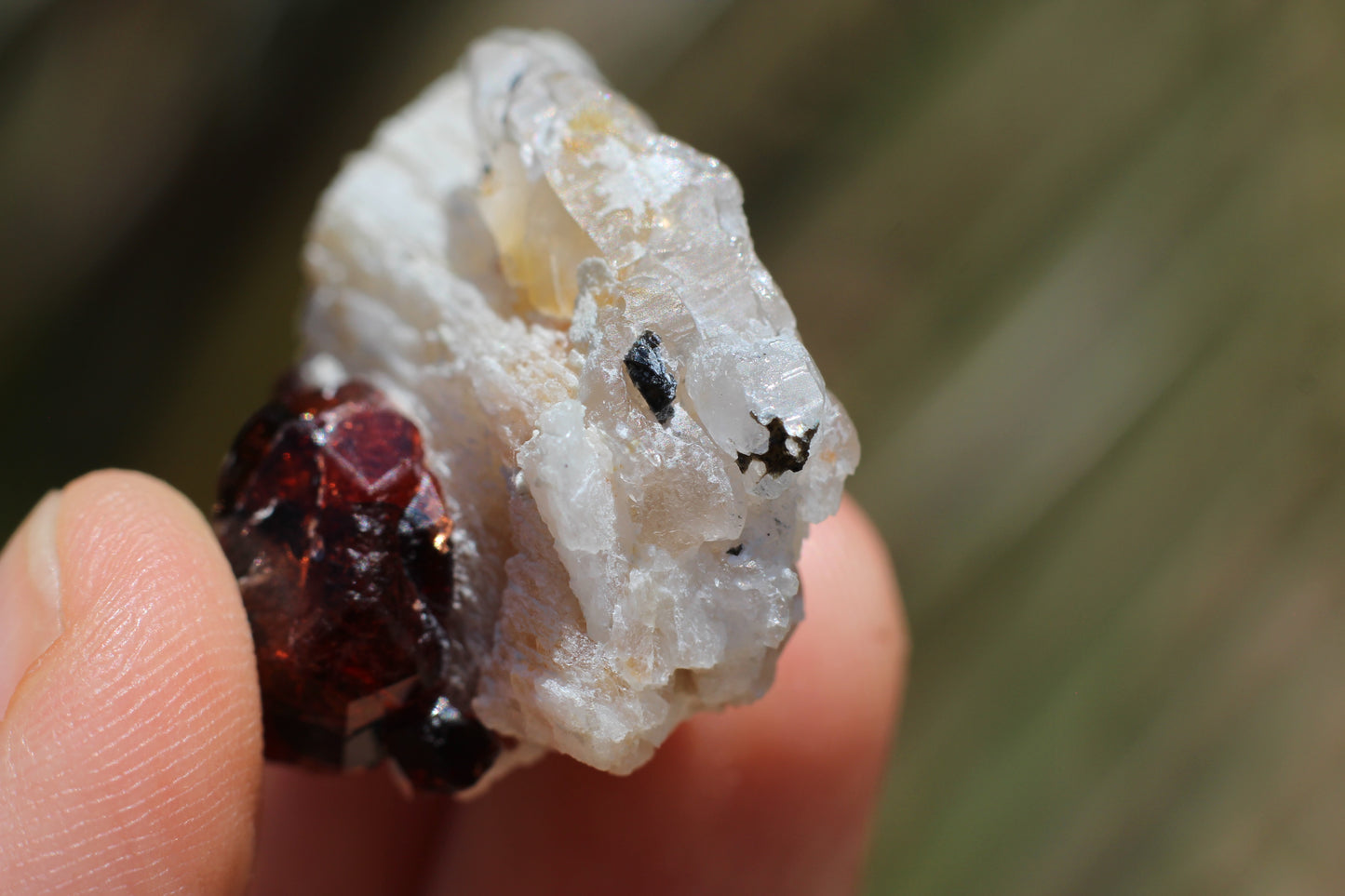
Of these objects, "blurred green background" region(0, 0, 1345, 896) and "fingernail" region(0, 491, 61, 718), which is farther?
"blurred green background" region(0, 0, 1345, 896)

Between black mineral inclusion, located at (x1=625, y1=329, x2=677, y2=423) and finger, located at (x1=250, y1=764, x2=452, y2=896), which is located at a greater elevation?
black mineral inclusion, located at (x1=625, y1=329, x2=677, y2=423)

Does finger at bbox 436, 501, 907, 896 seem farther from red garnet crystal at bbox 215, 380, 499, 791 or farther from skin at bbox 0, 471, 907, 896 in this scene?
red garnet crystal at bbox 215, 380, 499, 791

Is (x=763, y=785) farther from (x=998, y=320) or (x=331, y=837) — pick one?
(x=998, y=320)

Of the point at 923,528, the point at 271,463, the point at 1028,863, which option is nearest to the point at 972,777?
the point at 1028,863

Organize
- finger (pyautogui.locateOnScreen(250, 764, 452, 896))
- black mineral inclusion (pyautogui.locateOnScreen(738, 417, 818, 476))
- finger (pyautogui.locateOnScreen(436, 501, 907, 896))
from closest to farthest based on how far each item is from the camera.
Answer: black mineral inclusion (pyautogui.locateOnScreen(738, 417, 818, 476)) < finger (pyautogui.locateOnScreen(436, 501, 907, 896)) < finger (pyautogui.locateOnScreen(250, 764, 452, 896))

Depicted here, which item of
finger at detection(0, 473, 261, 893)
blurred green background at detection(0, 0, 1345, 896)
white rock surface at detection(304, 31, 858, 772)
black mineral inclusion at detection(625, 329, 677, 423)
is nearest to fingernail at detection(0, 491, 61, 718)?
finger at detection(0, 473, 261, 893)

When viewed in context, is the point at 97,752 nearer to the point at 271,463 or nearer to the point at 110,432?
the point at 271,463

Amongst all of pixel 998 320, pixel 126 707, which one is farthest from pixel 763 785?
pixel 998 320
